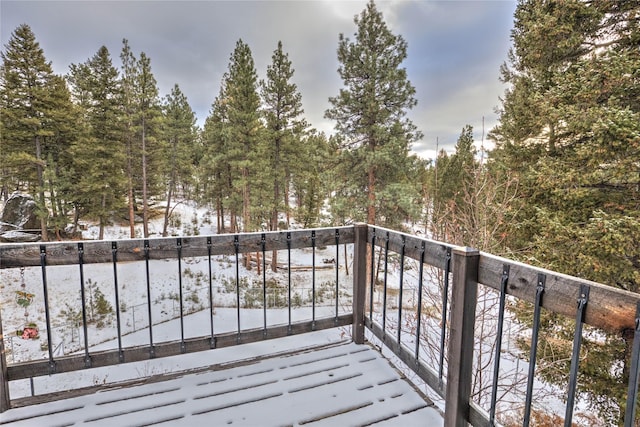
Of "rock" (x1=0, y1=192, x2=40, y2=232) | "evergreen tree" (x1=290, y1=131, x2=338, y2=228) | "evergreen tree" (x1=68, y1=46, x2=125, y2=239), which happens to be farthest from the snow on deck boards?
"rock" (x1=0, y1=192, x2=40, y2=232)

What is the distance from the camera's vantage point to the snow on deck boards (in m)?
1.79

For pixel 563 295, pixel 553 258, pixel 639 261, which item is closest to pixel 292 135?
pixel 553 258

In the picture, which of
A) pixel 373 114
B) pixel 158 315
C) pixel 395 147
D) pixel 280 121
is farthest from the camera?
pixel 280 121

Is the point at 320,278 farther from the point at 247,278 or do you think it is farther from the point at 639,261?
the point at 639,261

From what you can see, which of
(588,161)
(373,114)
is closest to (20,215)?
(373,114)

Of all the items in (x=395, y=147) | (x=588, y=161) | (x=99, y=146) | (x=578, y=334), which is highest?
(x=99, y=146)

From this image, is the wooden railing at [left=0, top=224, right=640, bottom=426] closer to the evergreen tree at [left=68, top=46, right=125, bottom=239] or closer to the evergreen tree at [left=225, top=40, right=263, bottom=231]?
the evergreen tree at [left=225, top=40, right=263, bottom=231]

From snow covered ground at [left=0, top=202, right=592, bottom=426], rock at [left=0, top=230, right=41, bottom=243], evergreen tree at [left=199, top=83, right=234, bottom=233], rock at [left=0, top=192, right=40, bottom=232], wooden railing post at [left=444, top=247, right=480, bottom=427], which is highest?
evergreen tree at [left=199, top=83, right=234, bottom=233]

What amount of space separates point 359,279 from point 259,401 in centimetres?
124

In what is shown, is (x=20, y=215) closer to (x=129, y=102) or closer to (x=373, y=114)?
(x=129, y=102)

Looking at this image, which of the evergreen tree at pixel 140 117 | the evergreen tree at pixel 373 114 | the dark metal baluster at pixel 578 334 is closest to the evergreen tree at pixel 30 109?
the evergreen tree at pixel 140 117

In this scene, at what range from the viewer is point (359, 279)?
2.72m

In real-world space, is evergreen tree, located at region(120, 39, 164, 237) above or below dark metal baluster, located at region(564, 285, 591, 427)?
above

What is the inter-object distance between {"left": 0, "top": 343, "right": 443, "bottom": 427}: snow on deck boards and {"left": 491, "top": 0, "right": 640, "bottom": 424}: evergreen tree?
3.23m
